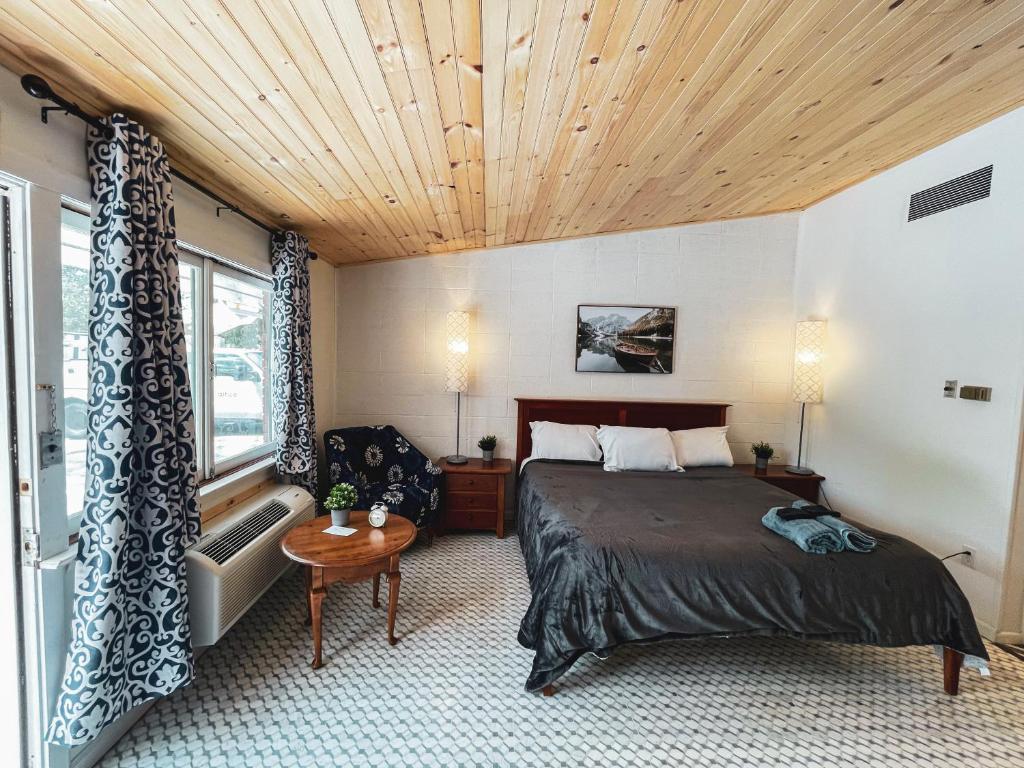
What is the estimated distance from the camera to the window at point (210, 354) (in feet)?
5.13

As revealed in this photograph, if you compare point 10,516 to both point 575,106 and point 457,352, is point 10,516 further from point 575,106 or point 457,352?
point 457,352

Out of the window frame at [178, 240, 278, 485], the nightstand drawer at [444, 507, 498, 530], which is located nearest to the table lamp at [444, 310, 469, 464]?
the nightstand drawer at [444, 507, 498, 530]

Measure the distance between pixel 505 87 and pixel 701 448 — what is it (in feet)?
9.75

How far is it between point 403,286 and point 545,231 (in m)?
1.31

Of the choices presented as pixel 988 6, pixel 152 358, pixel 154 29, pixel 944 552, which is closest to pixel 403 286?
pixel 152 358

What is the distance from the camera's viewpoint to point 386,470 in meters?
3.55

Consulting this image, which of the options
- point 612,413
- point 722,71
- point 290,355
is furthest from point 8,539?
point 612,413

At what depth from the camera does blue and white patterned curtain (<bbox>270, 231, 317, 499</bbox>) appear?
278cm

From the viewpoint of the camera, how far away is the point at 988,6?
59.6 inches

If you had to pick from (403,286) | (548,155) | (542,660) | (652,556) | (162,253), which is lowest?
(542,660)

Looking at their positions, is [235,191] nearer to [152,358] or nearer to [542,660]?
[152,358]

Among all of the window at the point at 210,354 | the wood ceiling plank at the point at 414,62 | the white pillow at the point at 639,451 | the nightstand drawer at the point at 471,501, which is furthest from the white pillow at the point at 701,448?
the window at the point at 210,354

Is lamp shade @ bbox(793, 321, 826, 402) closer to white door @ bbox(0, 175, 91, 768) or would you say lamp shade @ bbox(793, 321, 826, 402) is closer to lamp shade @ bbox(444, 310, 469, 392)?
lamp shade @ bbox(444, 310, 469, 392)

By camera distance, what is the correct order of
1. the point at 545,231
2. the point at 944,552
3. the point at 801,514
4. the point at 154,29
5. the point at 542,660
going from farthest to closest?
the point at 545,231, the point at 944,552, the point at 801,514, the point at 542,660, the point at 154,29
